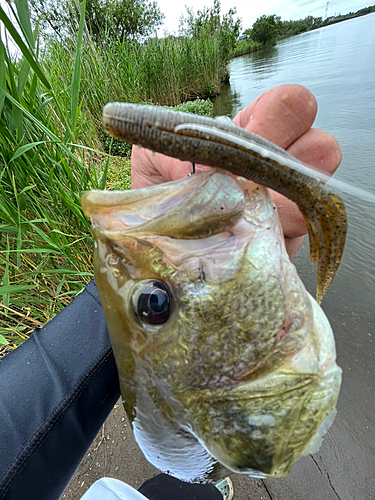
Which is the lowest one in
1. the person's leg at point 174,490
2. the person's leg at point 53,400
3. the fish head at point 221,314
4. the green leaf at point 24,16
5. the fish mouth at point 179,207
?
the person's leg at point 174,490

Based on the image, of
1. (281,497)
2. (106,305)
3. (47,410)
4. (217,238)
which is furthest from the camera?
(281,497)

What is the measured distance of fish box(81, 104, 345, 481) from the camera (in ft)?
2.25

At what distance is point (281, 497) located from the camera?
1809 millimetres

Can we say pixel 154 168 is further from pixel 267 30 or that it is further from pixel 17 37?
pixel 267 30

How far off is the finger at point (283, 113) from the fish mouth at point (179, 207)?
656 millimetres

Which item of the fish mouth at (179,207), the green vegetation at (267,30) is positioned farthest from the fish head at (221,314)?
the green vegetation at (267,30)

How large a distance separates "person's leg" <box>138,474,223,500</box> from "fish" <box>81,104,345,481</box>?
149 cm

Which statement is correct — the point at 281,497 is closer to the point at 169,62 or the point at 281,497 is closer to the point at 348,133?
the point at 348,133

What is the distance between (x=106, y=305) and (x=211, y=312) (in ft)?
1.01

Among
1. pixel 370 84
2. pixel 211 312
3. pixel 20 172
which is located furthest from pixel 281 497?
pixel 370 84

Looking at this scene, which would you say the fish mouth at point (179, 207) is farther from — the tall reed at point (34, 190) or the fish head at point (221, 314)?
the tall reed at point (34, 190)

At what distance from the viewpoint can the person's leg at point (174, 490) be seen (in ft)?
6.02

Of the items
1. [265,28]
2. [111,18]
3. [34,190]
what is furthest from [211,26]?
[265,28]

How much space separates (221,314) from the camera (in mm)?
696
